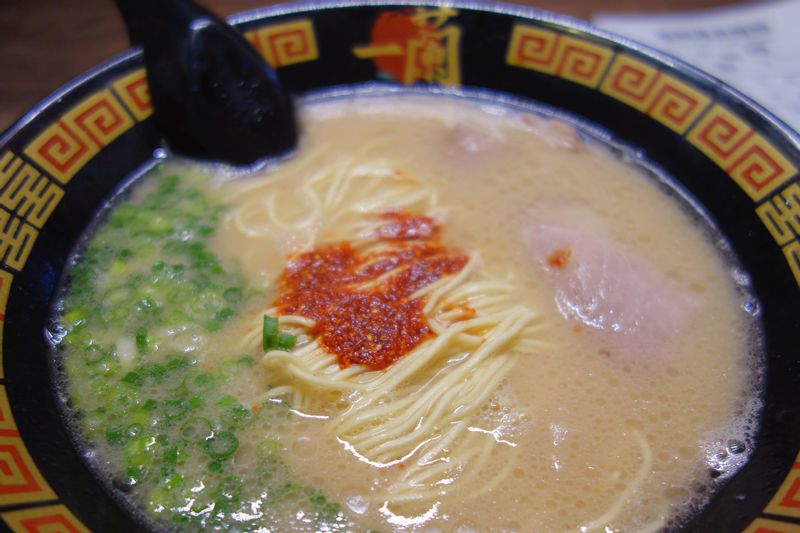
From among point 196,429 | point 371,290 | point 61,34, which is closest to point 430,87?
point 371,290

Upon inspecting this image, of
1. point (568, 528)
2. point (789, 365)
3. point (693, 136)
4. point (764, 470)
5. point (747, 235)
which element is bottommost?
point (568, 528)

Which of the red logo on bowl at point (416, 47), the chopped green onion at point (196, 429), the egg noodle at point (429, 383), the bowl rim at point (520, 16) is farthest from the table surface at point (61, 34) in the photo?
the chopped green onion at point (196, 429)

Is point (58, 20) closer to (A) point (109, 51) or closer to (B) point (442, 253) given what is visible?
(A) point (109, 51)

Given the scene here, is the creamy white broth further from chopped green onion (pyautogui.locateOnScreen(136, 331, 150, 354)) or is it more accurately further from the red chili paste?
chopped green onion (pyautogui.locateOnScreen(136, 331, 150, 354))

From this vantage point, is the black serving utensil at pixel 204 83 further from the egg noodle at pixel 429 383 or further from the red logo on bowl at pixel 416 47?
the red logo on bowl at pixel 416 47

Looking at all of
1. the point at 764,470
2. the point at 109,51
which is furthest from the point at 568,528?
the point at 109,51

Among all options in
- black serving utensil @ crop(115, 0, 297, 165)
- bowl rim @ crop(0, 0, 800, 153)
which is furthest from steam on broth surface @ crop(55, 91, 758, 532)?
bowl rim @ crop(0, 0, 800, 153)
